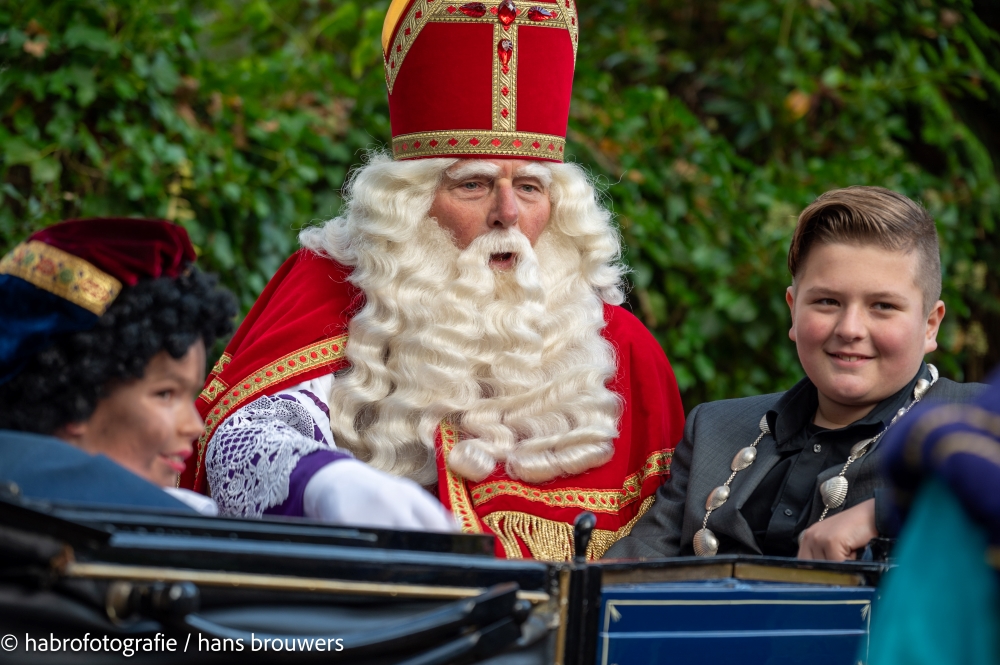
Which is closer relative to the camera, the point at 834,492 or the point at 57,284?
the point at 57,284

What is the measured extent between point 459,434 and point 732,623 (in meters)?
1.31

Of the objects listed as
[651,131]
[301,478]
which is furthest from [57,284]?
[651,131]

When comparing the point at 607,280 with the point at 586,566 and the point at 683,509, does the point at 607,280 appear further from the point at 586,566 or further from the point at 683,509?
the point at 586,566

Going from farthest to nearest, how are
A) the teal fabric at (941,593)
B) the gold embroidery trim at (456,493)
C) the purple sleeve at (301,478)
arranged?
the gold embroidery trim at (456,493) < the purple sleeve at (301,478) < the teal fabric at (941,593)

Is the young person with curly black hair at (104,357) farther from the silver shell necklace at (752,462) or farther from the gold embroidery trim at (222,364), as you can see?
the gold embroidery trim at (222,364)

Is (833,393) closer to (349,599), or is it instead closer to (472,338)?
(472,338)

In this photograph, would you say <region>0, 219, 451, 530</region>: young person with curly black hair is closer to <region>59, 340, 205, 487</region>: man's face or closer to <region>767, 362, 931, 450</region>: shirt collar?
<region>59, 340, 205, 487</region>: man's face

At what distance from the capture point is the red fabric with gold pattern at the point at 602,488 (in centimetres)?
295

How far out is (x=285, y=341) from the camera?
3.10 metres

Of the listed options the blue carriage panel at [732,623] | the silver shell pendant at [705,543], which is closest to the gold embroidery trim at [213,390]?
the silver shell pendant at [705,543]

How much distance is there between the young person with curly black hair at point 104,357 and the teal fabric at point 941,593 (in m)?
0.92

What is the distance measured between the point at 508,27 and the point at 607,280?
81cm

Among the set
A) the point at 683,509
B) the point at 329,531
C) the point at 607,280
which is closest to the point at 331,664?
the point at 329,531

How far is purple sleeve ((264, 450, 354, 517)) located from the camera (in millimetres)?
2391
